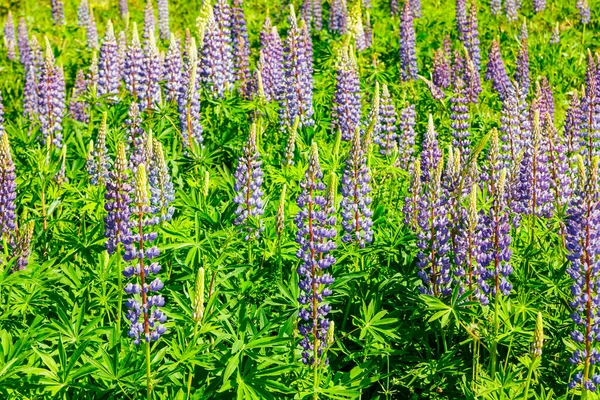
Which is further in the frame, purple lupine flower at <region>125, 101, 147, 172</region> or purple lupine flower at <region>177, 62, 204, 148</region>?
purple lupine flower at <region>177, 62, 204, 148</region>

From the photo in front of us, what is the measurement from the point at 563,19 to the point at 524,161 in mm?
7304

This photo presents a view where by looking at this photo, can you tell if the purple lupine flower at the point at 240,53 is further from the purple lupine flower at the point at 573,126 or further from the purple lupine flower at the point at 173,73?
the purple lupine flower at the point at 573,126

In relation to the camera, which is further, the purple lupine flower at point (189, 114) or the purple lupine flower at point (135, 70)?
the purple lupine flower at point (135, 70)

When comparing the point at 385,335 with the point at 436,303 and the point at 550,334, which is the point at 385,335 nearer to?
the point at 436,303

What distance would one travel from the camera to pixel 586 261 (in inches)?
124

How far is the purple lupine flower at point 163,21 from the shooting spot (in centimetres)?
1075

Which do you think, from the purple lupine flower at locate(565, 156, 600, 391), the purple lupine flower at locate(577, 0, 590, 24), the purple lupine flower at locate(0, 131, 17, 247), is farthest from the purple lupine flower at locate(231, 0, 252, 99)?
the purple lupine flower at locate(577, 0, 590, 24)

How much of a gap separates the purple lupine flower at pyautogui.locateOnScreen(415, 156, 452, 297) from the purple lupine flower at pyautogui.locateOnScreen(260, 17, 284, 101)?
266 centimetres

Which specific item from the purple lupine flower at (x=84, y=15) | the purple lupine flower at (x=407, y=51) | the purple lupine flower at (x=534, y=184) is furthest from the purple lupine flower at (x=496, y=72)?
the purple lupine flower at (x=84, y=15)

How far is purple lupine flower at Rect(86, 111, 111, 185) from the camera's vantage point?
471 centimetres

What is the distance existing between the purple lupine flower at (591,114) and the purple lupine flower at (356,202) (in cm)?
197

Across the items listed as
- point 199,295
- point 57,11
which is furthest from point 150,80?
point 57,11

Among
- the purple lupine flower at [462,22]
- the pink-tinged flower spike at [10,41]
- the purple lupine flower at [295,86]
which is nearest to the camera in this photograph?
the purple lupine flower at [295,86]

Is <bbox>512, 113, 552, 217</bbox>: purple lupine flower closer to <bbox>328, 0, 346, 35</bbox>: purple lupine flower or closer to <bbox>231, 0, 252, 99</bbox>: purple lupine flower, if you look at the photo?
<bbox>231, 0, 252, 99</bbox>: purple lupine flower
